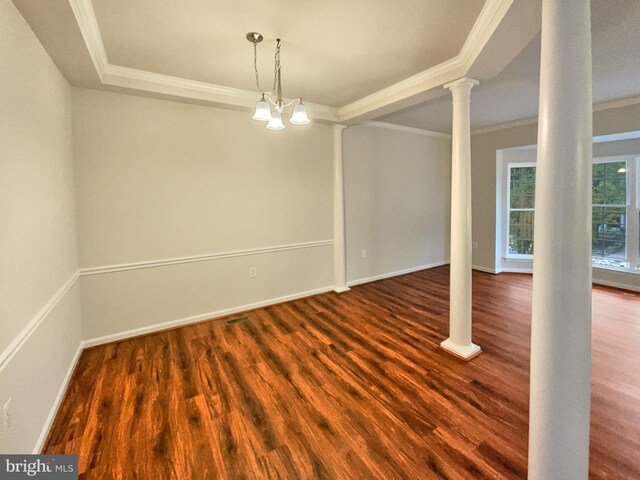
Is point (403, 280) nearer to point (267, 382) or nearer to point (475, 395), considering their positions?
point (475, 395)

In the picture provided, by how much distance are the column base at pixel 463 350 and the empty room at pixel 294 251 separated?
20 mm

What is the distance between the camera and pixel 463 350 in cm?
258

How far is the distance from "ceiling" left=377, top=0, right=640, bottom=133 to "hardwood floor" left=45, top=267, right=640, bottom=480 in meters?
2.51

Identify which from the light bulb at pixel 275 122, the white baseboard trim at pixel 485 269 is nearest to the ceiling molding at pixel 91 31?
the light bulb at pixel 275 122

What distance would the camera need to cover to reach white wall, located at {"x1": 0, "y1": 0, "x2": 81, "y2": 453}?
1402 millimetres

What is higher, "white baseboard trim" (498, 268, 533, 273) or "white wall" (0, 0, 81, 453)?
"white wall" (0, 0, 81, 453)

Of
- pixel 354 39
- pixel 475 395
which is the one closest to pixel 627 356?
pixel 475 395

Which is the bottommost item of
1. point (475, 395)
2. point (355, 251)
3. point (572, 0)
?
point (475, 395)

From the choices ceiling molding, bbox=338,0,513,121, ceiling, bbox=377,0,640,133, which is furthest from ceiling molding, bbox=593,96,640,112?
ceiling molding, bbox=338,0,513,121

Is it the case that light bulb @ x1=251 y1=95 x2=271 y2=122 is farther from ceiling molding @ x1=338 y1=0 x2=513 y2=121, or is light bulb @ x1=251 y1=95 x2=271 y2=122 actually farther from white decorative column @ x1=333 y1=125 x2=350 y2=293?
white decorative column @ x1=333 y1=125 x2=350 y2=293

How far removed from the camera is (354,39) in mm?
2234

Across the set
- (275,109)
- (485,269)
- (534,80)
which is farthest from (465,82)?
(485,269)

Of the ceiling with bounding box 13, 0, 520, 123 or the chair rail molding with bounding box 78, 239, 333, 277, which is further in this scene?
the chair rail molding with bounding box 78, 239, 333, 277

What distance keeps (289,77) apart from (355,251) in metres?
2.71
